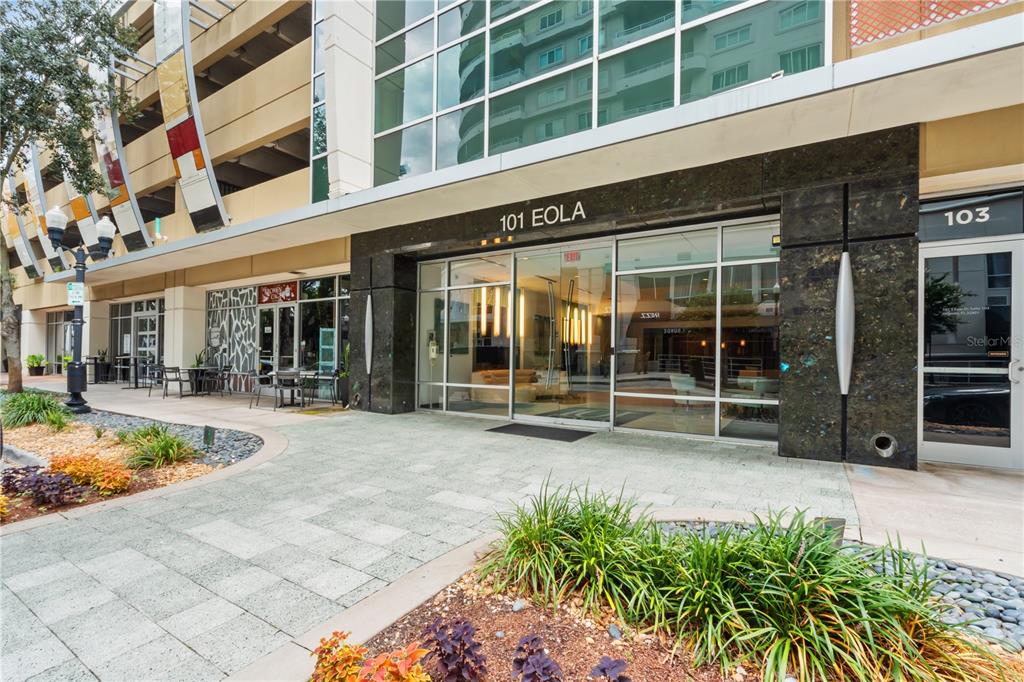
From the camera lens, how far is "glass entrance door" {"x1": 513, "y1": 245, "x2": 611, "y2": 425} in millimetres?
8094

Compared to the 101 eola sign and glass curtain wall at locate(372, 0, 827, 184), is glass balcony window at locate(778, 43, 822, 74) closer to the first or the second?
glass curtain wall at locate(372, 0, 827, 184)

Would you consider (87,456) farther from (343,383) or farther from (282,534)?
(343,383)

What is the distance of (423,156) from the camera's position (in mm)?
8906

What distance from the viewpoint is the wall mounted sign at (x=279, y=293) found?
1326 centimetres

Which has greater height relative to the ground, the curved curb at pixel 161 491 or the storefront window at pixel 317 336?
the storefront window at pixel 317 336

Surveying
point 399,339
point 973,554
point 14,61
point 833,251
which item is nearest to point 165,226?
point 14,61

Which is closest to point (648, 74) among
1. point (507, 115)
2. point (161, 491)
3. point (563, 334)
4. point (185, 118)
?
point (507, 115)

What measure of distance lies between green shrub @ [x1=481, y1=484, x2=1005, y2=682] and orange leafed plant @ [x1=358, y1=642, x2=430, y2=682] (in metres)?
0.89

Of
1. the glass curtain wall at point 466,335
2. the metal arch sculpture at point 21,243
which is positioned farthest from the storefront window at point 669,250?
the metal arch sculpture at point 21,243

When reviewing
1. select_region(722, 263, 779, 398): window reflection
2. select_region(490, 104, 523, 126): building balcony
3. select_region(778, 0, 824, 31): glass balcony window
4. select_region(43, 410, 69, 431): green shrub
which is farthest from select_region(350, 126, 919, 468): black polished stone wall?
select_region(43, 410, 69, 431): green shrub

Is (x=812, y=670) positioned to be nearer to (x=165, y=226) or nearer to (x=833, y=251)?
(x=833, y=251)

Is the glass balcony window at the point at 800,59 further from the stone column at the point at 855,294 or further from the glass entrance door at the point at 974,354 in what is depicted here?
the glass entrance door at the point at 974,354

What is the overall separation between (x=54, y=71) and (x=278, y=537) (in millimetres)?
14336

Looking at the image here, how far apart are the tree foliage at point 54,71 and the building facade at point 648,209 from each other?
5.31ft
